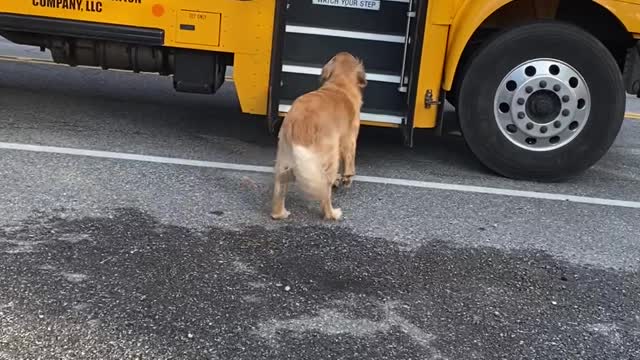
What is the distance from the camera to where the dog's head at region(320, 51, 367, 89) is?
4836 millimetres

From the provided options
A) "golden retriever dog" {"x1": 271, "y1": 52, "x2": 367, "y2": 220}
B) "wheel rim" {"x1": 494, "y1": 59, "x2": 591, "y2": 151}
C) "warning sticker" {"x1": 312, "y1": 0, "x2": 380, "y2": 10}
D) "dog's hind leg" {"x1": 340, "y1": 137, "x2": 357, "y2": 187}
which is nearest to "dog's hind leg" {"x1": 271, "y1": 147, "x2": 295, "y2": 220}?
"golden retriever dog" {"x1": 271, "y1": 52, "x2": 367, "y2": 220}

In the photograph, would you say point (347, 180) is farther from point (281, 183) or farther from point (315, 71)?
point (315, 71)

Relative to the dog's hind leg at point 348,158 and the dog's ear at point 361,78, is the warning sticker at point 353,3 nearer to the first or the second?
the dog's ear at point 361,78

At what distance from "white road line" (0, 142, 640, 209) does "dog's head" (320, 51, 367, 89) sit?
2.87ft

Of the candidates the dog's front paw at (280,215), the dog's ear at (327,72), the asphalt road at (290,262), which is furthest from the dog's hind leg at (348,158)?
the dog's front paw at (280,215)

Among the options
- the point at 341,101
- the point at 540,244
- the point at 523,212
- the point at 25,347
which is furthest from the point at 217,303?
the point at 523,212

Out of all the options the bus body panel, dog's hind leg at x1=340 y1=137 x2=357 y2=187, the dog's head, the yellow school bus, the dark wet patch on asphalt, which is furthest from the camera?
the yellow school bus

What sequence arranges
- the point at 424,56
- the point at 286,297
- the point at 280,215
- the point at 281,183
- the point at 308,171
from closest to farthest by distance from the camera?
the point at 286,297
the point at 308,171
the point at 281,183
the point at 280,215
the point at 424,56

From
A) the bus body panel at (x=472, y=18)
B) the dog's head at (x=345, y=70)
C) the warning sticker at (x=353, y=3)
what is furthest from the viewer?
the warning sticker at (x=353, y=3)

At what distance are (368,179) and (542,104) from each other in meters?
1.41

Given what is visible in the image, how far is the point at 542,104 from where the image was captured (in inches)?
208

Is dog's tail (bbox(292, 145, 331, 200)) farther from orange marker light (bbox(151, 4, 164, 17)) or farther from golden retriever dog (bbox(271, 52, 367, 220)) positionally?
orange marker light (bbox(151, 4, 164, 17))

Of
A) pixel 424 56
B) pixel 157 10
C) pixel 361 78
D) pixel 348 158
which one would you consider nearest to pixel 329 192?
pixel 348 158

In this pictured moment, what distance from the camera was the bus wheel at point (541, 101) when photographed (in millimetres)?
5285
